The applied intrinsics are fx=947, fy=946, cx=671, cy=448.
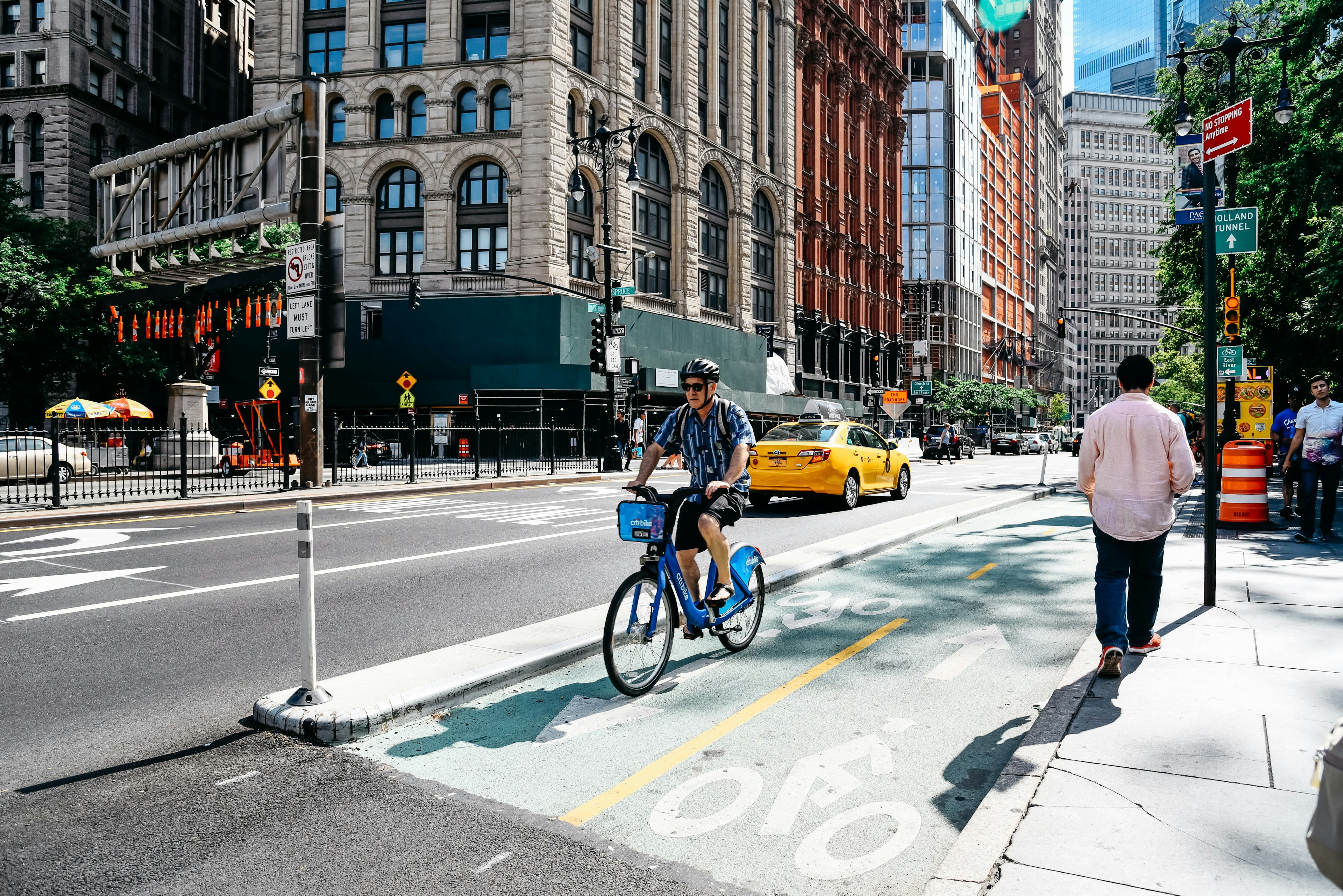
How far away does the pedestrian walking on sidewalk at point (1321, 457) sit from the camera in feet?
38.0

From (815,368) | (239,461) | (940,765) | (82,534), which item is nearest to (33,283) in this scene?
(239,461)

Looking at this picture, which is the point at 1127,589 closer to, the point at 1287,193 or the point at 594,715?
the point at 594,715

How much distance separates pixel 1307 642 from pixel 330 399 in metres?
43.0

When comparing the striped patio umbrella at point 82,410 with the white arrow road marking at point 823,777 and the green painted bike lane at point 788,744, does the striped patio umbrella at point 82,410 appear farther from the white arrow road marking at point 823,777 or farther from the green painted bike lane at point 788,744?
the white arrow road marking at point 823,777

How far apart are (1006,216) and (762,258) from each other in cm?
7795

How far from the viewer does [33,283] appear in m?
34.3

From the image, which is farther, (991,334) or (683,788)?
(991,334)

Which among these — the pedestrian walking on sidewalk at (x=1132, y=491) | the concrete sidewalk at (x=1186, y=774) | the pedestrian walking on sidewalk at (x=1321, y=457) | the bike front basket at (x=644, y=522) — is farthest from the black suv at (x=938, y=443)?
the bike front basket at (x=644, y=522)

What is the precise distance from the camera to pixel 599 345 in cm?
2895

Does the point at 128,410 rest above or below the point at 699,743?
above

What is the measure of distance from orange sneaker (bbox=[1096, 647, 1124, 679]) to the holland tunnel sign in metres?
4.36

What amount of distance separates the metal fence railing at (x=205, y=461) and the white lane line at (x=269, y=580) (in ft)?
23.4

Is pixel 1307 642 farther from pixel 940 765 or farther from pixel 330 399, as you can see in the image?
pixel 330 399

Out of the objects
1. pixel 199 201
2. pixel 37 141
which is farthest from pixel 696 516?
pixel 37 141
